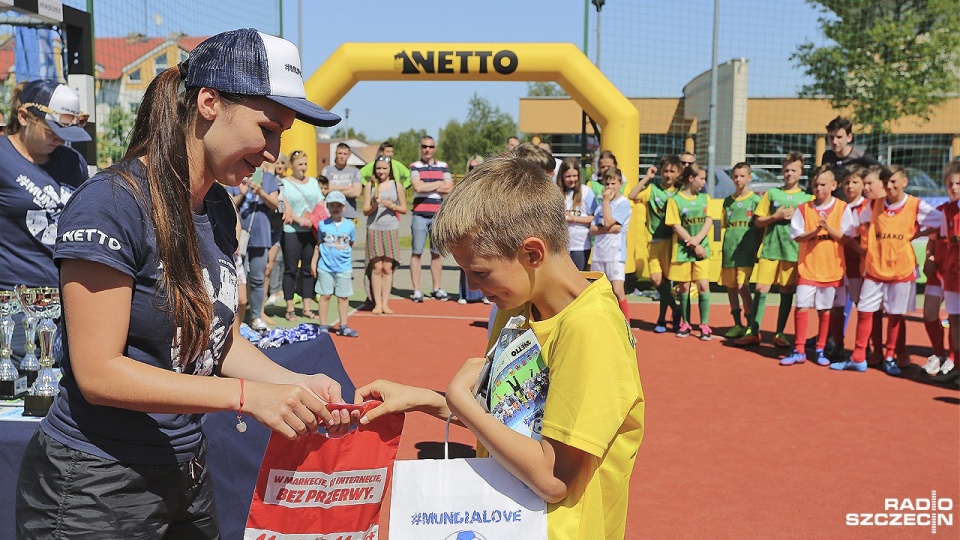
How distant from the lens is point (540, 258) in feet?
5.99

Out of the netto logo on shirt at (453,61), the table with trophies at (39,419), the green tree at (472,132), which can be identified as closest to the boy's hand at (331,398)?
the table with trophies at (39,419)

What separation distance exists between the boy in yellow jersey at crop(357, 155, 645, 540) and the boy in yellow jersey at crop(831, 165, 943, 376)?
6.61 meters

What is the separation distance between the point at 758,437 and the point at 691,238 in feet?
12.1

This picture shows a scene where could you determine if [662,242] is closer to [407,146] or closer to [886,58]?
[886,58]

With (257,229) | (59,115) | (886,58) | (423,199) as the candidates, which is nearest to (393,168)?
(423,199)

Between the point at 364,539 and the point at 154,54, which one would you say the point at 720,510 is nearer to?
the point at 364,539

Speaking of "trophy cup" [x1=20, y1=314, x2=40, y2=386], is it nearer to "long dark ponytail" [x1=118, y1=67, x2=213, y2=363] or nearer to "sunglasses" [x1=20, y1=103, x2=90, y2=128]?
"sunglasses" [x1=20, y1=103, x2=90, y2=128]

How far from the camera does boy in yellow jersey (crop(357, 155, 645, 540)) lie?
1694mm

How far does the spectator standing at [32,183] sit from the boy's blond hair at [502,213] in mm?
2582

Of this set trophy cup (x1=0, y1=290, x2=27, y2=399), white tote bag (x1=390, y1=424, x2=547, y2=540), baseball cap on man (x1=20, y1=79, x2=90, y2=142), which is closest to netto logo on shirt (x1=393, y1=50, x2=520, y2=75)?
baseball cap on man (x1=20, y1=79, x2=90, y2=142)

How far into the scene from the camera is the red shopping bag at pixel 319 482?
80.4 inches

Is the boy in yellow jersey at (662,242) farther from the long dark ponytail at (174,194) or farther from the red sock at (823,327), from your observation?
the long dark ponytail at (174,194)

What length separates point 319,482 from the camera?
2.06 meters

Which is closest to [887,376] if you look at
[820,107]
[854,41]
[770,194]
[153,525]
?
[770,194]
